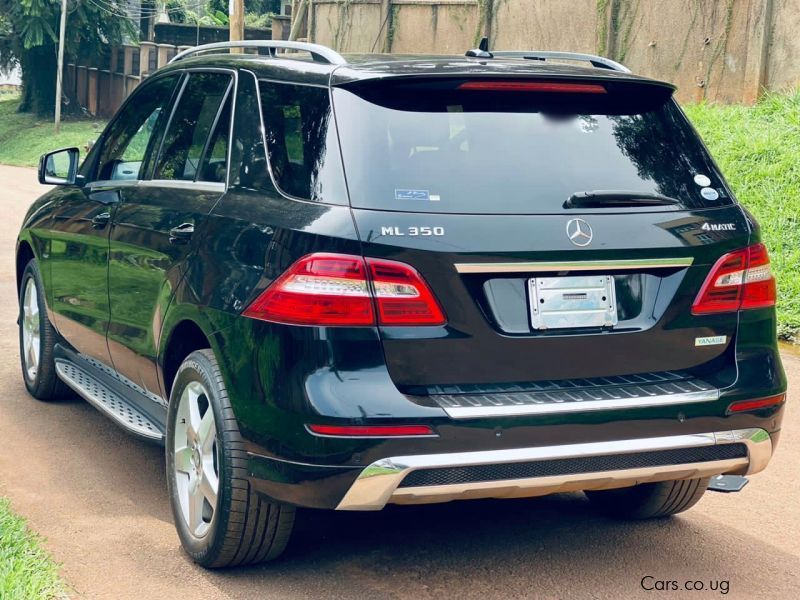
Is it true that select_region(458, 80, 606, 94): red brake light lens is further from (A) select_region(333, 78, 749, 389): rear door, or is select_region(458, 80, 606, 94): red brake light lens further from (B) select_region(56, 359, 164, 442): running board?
(B) select_region(56, 359, 164, 442): running board

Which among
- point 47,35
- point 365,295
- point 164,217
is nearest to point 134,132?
point 164,217

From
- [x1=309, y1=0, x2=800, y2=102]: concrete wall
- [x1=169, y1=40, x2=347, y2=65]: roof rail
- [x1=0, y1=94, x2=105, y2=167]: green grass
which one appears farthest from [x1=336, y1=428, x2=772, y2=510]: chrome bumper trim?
[x1=0, y1=94, x2=105, y2=167]: green grass

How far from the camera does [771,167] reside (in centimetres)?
1177

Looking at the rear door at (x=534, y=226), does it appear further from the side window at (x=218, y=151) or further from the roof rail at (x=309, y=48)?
the side window at (x=218, y=151)

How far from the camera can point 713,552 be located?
477 centimetres

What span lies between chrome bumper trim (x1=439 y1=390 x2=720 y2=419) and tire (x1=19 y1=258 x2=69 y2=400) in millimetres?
3439

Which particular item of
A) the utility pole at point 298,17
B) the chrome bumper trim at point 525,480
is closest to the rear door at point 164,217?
the chrome bumper trim at point 525,480

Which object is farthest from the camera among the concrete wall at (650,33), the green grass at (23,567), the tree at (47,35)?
the tree at (47,35)

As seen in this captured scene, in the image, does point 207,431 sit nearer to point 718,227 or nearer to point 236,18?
point 718,227

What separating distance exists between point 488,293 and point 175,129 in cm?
196

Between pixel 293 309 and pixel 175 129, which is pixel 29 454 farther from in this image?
pixel 293 309

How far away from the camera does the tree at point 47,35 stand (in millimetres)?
37625

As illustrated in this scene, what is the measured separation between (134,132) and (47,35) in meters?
34.7

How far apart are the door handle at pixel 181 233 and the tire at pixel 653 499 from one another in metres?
1.86
